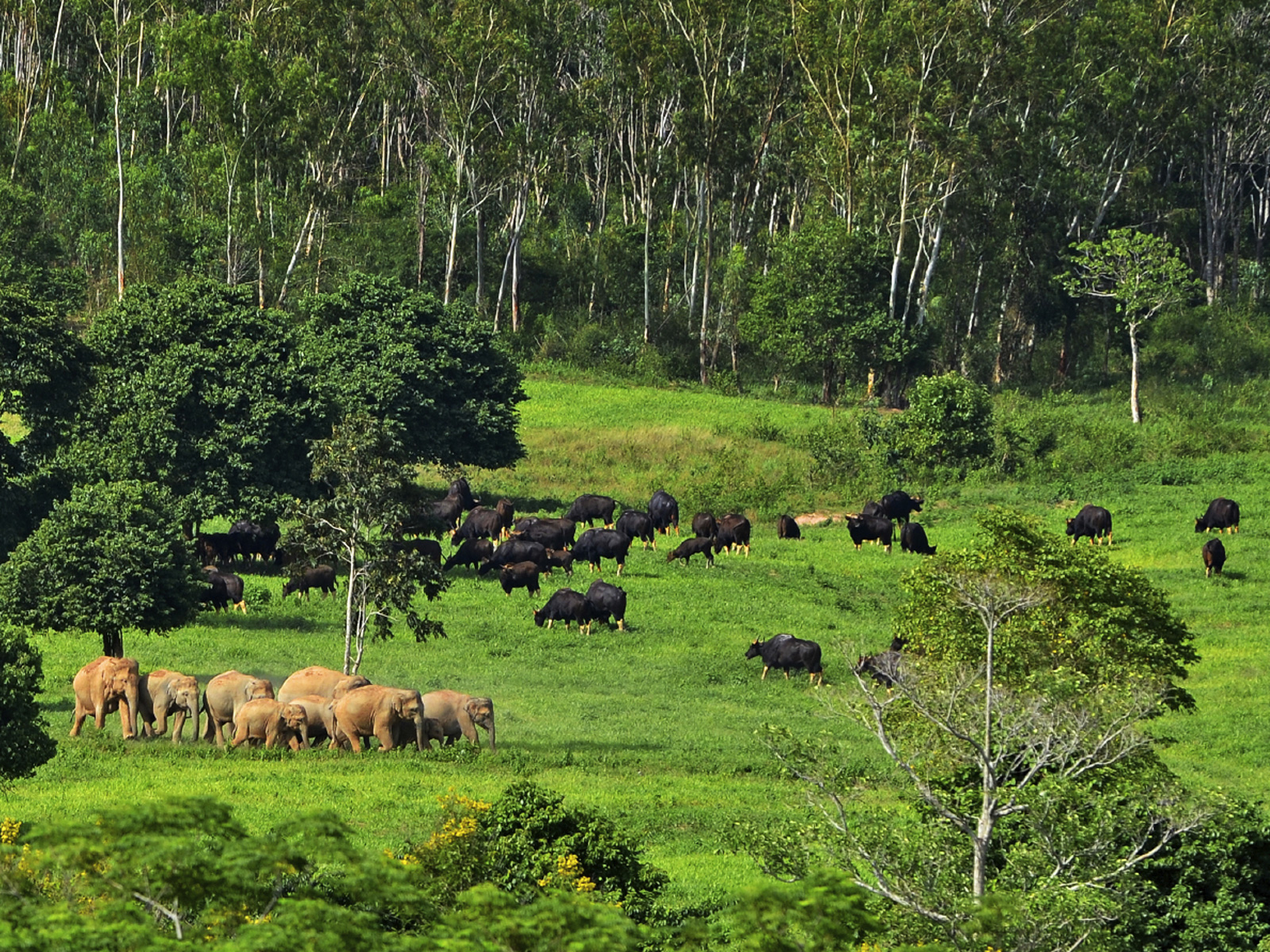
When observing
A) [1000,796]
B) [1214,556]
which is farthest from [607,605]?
[1000,796]

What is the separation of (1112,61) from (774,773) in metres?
69.4

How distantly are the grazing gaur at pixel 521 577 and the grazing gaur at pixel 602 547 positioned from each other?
11.4 ft

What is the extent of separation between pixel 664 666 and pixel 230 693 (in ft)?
38.8

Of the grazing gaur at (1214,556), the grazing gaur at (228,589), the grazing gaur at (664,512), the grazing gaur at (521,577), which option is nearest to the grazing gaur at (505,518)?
the grazing gaur at (664,512)

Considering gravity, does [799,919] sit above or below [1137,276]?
below

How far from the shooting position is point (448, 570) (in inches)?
2229

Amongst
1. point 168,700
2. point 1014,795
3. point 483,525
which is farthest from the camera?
point 483,525

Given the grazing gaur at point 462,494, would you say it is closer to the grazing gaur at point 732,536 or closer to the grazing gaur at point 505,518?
the grazing gaur at point 505,518

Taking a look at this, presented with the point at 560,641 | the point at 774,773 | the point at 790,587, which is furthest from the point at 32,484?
the point at 774,773

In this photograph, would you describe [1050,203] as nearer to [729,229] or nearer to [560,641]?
[729,229]

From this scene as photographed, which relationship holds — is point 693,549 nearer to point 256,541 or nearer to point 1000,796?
point 256,541

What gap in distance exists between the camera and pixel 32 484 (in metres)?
51.2

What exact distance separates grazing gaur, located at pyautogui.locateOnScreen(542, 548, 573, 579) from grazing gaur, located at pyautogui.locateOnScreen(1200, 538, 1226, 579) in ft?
60.4

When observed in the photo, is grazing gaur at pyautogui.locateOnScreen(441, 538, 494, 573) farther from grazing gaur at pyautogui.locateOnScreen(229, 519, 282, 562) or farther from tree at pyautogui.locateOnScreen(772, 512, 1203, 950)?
tree at pyautogui.locateOnScreen(772, 512, 1203, 950)
